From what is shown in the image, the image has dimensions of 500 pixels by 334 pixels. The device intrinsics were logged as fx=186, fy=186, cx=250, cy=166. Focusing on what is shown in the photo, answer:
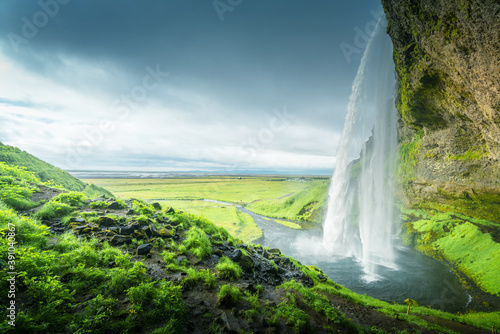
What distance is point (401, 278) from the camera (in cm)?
1881

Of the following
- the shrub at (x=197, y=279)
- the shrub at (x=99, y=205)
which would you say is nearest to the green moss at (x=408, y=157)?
the shrub at (x=197, y=279)

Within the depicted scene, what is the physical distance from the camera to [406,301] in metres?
14.6

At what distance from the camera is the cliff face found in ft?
34.4

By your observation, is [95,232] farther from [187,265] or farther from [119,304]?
[119,304]

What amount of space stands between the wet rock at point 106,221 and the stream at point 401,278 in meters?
19.9

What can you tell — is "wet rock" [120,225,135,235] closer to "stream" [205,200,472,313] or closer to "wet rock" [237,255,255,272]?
"wet rock" [237,255,255,272]

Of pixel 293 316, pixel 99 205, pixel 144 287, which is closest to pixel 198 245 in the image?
pixel 144 287

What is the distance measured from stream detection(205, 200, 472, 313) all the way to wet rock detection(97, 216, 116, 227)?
1993cm

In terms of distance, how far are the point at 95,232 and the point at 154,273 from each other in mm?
4736

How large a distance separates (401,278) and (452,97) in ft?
57.2

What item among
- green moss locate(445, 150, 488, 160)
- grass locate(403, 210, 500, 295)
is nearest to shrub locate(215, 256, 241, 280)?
grass locate(403, 210, 500, 295)

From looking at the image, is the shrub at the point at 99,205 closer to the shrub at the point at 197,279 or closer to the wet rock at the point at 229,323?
the shrub at the point at 197,279

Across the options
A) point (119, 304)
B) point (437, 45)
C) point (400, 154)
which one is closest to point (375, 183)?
point (400, 154)

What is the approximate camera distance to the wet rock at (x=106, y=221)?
1100 centimetres
